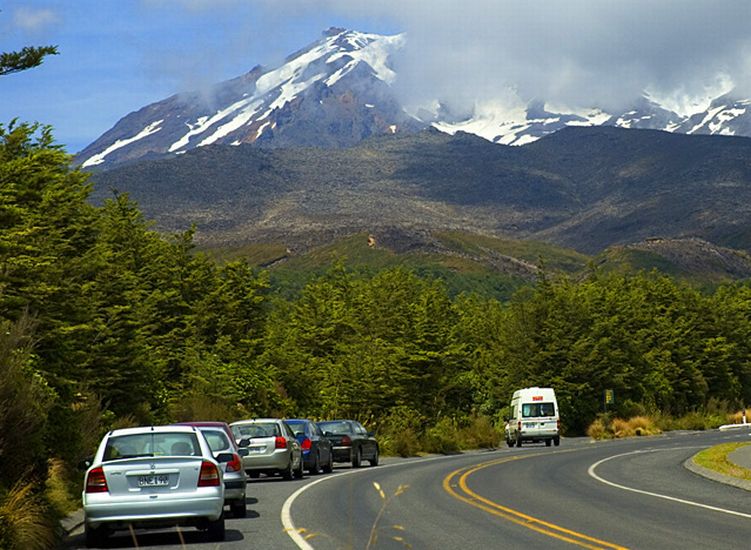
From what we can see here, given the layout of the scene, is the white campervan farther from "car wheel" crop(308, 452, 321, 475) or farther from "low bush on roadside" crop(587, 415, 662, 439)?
"car wheel" crop(308, 452, 321, 475)

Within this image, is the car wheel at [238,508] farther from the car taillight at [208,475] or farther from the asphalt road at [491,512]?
the car taillight at [208,475]

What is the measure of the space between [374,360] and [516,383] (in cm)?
1817

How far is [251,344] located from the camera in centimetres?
7012

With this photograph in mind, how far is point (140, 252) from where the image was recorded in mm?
57469

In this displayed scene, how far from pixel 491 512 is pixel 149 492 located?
21.1 feet

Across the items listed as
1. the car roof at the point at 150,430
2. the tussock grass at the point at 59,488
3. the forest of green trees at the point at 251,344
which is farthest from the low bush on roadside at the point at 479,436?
the car roof at the point at 150,430

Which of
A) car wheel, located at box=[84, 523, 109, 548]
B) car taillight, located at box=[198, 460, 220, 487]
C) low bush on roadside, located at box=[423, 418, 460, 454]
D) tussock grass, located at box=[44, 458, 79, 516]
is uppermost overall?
car taillight, located at box=[198, 460, 220, 487]

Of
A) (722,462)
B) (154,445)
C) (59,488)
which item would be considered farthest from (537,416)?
(154,445)

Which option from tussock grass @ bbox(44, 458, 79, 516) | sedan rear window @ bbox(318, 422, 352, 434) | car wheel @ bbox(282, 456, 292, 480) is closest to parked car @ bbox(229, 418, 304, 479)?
car wheel @ bbox(282, 456, 292, 480)

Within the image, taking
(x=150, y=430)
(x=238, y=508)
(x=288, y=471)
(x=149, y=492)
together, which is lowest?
(x=288, y=471)

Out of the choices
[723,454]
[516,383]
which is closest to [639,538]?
[723,454]

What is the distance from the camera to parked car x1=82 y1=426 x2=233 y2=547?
1542 cm

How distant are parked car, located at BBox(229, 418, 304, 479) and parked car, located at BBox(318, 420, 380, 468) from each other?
23.0 feet

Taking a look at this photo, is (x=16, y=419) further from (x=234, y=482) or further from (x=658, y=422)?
(x=658, y=422)
